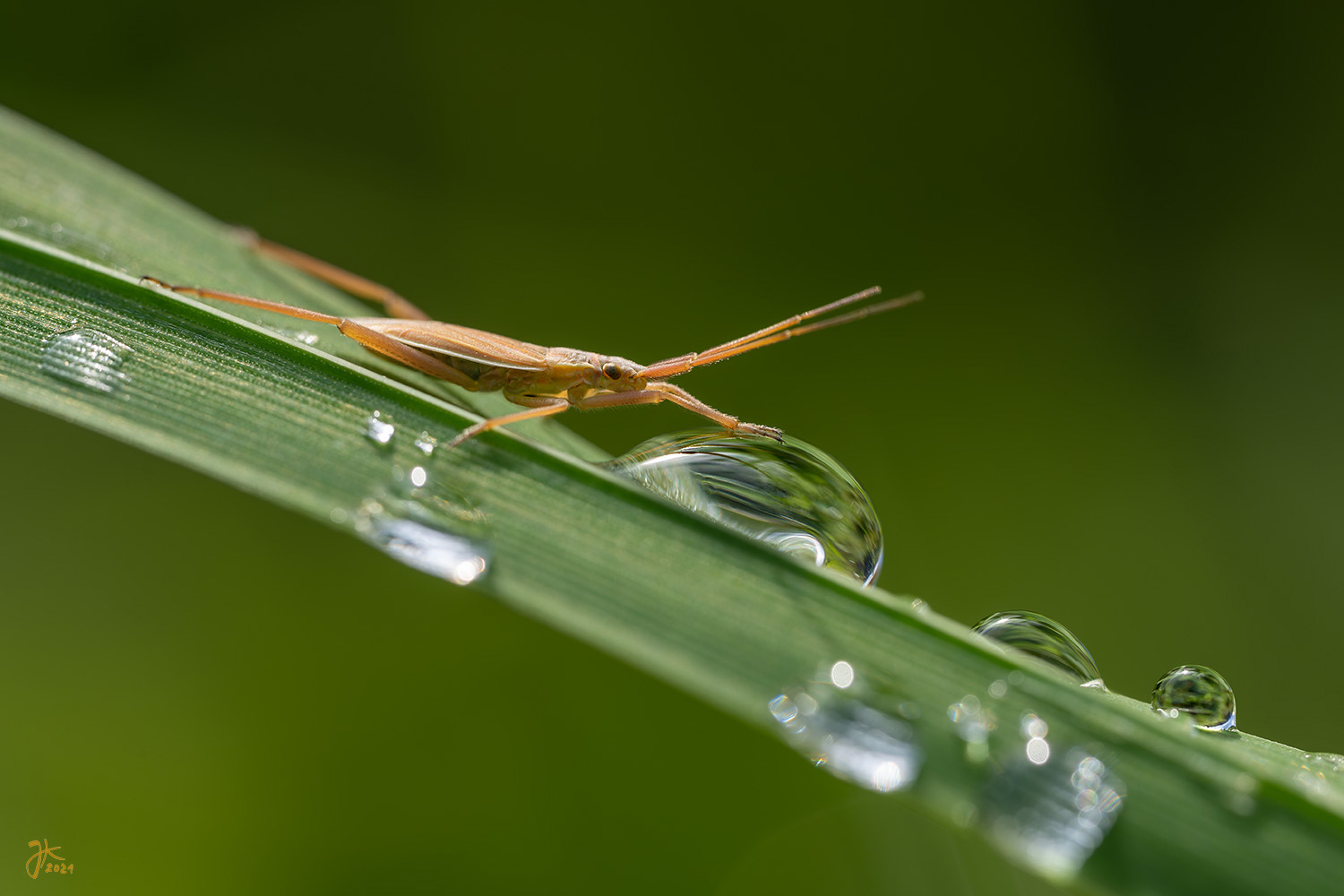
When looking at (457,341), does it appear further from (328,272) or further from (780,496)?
(780,496)

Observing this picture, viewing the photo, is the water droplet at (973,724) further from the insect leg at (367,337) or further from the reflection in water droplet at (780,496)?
the insect leg at (367,337)

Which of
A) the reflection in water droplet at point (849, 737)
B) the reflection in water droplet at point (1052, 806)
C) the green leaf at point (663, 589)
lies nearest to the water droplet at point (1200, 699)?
the green leaf at point (663, 589)

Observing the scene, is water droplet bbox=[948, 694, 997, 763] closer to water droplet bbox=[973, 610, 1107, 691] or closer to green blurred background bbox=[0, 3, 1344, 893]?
water droplet bbox=[973, 610, 1107, 691]

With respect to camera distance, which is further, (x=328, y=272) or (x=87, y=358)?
(x=328, y=272)

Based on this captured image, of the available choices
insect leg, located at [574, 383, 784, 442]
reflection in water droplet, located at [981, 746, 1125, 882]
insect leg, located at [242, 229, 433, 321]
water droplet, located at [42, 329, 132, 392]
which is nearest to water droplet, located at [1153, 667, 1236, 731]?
reflection in water droplet, located at [981, 746, 1125, 882]

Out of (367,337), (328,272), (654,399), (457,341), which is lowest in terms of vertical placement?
(367,337)
